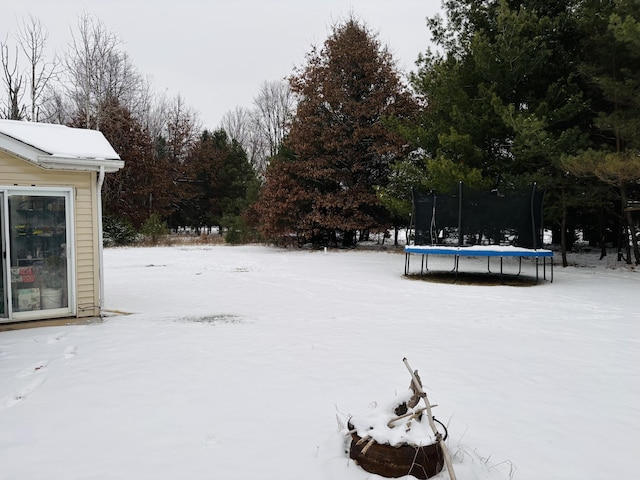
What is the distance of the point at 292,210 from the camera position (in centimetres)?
1895

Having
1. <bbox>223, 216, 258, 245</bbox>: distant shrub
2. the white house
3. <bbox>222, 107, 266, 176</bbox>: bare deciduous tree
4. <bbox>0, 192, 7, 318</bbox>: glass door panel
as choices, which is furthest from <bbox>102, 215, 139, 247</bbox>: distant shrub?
<bbox>222, 107, 266, 176</bbox>: bare deciduous tree

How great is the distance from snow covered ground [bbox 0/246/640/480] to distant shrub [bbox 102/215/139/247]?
14.5m

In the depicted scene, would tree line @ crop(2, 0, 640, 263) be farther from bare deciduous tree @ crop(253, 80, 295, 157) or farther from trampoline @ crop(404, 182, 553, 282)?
bare deciduous tree @ crop(253, 80, 295, 157)

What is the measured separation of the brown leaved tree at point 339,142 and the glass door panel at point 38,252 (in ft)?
41.7

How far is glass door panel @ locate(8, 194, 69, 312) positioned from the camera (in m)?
5.82

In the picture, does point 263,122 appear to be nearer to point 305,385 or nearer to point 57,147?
point 57,147

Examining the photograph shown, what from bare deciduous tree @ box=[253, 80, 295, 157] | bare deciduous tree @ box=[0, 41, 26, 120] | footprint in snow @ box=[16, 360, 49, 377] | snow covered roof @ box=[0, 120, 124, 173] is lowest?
footprint in snow @ box=[16, 360, 49, 377]

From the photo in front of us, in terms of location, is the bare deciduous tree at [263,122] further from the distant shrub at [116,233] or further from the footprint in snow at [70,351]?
the footprint in snow at [70,351]

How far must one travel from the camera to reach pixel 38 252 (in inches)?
236

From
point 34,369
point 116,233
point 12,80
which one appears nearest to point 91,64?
point 12,80

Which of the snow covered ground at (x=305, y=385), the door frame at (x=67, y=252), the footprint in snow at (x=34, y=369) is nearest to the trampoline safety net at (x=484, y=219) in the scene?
the snow covered ground at (x=305, y=385)

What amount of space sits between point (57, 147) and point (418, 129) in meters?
11.0

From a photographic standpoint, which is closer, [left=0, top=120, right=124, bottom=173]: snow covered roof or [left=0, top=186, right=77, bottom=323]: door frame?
[left=0, top=120, right=124, bottom=173]: snow covered roof

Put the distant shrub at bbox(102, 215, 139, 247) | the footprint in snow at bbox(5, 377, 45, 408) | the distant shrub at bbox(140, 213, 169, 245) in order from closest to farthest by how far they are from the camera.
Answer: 1. the footprint in snow at bbox(5, 377, 45, 408)
2. the distant shrub at bbox(102, 215, 139, 247)
3. the distant shrub at bbox(140, 213, 169, 245)
